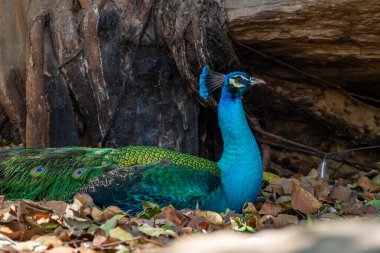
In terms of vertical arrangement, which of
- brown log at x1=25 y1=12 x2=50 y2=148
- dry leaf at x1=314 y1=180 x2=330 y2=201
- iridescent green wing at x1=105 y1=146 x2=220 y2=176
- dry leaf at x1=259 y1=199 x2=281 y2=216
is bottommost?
dry leaf at x1=314 y1=180 x2=330 y2=201

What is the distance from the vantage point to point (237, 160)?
15.3 feet

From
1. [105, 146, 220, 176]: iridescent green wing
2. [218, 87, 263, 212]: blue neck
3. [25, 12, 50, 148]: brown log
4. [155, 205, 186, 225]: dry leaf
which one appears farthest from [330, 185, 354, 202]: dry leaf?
[25, 12, 50, 148]: brown log

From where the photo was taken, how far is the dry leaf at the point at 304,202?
14.5 ft

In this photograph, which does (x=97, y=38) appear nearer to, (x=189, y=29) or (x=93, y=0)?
(x=93, y=0)

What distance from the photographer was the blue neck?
4.57 meters

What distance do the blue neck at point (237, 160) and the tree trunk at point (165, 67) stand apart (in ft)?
2.15

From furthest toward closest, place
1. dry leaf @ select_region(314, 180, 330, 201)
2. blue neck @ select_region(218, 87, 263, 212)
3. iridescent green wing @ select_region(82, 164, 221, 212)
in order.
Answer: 1. dry leaf @ select_region(314, 180, 330, 201)
2. blue neck @ select_region(218, 87, 263, 212)
3. iridescent green wing @ select_region(82, 164, 221, 212)

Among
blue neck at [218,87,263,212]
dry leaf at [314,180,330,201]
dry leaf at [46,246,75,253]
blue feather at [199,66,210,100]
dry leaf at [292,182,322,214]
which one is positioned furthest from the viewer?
blue feather at [199,66,210,100]

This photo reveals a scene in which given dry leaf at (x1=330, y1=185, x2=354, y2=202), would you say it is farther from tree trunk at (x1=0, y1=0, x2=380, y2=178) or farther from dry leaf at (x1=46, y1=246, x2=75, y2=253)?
dry leaf at (x1=46, y1=246, x2=75, y2=253)

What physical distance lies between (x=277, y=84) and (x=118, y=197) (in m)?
2.06

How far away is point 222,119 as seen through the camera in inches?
193

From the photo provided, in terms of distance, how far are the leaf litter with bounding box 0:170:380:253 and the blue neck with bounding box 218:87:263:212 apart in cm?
10

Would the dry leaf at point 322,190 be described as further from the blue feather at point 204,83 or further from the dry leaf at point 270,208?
the blue feather at point 204,83

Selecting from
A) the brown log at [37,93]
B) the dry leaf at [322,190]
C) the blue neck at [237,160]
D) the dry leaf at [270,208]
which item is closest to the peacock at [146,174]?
the blue neck at [237,160]
